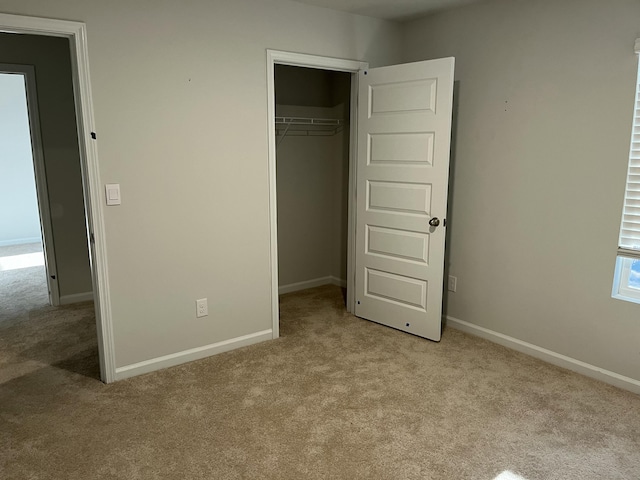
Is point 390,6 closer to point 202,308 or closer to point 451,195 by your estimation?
point 451,195

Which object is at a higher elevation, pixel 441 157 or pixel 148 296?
pixel 441 157

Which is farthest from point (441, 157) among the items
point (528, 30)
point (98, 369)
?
point (98, 369)

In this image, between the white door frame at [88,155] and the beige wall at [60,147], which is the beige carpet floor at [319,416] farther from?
the beige wall at [60,147]

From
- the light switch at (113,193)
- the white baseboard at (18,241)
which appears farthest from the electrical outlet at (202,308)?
the white baseboard at (18,241)

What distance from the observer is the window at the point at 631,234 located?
271cm

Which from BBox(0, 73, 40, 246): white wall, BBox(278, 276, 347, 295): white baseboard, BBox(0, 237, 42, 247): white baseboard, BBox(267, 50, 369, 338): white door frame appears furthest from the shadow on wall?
BBox(0, 237, 42, 247): white baseboard

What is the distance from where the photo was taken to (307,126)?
15.3ft

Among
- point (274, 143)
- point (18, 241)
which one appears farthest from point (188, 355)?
point (18, 241)

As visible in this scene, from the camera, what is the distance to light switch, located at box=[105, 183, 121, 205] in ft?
9.18

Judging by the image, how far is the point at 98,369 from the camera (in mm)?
3143

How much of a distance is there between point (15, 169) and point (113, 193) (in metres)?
5.19

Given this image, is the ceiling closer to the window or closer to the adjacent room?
the adjacent room

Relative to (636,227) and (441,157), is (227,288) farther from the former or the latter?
(636,227)

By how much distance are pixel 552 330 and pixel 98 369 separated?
3.03m
